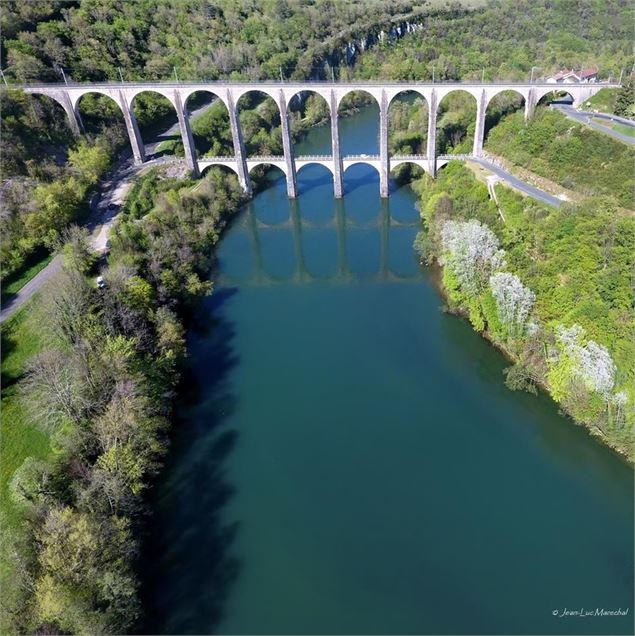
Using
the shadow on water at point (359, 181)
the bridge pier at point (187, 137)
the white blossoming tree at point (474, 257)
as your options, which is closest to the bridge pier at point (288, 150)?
the shadow on water at point (359, 181)

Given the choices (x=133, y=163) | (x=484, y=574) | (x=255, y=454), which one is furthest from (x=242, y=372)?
(x=133, y=163)

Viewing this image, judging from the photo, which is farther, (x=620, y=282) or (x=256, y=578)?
(x=620, y=282)

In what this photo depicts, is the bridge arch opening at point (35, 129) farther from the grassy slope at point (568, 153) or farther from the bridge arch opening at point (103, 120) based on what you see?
the grassy slope at point (568, 153)

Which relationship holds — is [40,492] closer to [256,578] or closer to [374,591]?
[256,578]

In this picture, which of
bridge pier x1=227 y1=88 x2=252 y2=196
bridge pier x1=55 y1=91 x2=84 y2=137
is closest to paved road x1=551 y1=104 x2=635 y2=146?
bridge pier x1=227 y1=88 x2=252 y2=196

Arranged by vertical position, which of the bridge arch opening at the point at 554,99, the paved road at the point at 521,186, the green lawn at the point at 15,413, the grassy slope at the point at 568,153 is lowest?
the green lawn at the point at 15,413

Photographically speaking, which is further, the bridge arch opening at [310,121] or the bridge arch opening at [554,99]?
the bridge arch opening at [310,121]

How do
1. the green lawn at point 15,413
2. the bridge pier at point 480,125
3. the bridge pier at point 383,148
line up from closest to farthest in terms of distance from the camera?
1. the green lawn at point 15,413
2. the bridge pier at point 480,125
3. the bridge pier at point 383,148
